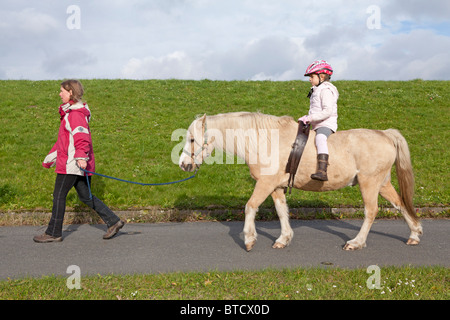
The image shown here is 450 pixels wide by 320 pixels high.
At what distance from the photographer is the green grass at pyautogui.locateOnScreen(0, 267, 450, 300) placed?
3918 millimetres

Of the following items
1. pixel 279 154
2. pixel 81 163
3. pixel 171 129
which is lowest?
pixel 81 163

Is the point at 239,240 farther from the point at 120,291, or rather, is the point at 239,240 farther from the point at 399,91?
the point at 399,91

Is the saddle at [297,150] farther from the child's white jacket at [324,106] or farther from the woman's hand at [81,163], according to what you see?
the woman's hand at [81,163]

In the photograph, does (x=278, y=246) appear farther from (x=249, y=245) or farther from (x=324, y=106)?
(x=324, y=106)

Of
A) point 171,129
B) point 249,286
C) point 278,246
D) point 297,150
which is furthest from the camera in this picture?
point 171,129

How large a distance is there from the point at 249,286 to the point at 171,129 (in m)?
10.3

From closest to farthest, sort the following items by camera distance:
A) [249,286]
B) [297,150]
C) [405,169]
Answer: [249,286] < [297,150] < [405,169]

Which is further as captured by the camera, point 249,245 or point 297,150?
point 297,150

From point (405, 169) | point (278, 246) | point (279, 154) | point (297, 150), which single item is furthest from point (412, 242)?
point (279, 154)

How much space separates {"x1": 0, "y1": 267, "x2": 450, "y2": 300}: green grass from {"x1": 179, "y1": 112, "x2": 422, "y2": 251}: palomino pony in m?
1.33

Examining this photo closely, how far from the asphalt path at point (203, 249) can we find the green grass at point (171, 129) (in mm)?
1148

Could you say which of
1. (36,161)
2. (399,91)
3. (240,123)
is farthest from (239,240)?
(399,91)

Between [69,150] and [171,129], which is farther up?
[171,129]

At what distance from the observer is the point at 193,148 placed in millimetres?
5848
